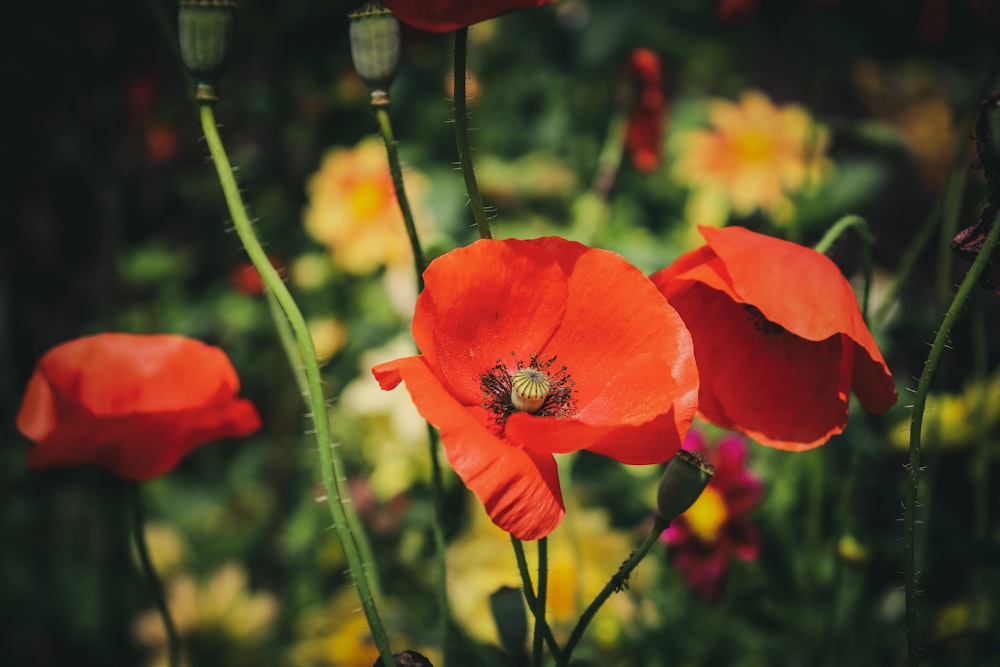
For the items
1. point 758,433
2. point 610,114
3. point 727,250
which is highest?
point 727,250

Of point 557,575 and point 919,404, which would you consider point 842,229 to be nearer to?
point 919,404

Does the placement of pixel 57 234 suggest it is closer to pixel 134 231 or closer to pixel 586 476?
pixel 134 231

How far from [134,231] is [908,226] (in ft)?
8.19

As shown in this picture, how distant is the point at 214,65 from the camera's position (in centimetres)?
40

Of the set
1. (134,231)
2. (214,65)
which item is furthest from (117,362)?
(134,231)

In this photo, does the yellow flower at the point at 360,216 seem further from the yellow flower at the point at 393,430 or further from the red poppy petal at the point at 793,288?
the red poppy petal at the point at 793,288

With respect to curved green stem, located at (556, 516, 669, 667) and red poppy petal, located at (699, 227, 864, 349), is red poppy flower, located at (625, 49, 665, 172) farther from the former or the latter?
curved green stem, located at (556, 516, 669, 667)

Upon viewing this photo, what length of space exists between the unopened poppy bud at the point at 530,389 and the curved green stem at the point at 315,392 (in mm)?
102

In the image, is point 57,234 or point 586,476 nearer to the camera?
point 586,476

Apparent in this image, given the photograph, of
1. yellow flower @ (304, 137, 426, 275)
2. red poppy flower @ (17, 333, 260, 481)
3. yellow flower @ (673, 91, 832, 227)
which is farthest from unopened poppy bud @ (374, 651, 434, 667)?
yellow flower @ (673, 91, 832, 227)

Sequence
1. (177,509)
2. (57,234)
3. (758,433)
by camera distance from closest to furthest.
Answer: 1. (758,433)
2. (177,509)
3. (57,234)

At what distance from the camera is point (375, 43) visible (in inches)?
16.8

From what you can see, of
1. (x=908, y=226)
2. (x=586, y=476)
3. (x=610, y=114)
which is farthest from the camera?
(x=908, y=226)

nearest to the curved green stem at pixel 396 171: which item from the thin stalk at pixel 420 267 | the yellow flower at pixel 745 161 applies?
the thin stalk at pixel 420 267
